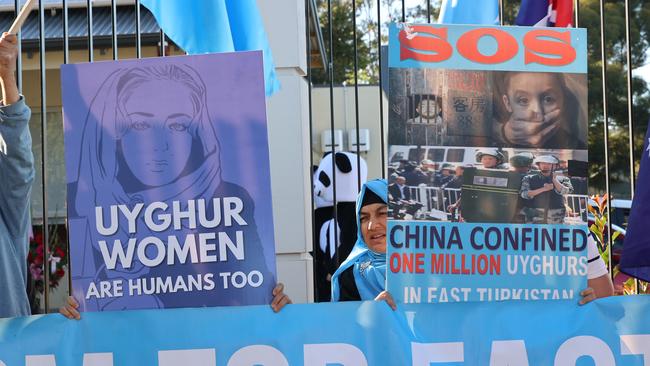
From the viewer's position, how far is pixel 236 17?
13.7 feet

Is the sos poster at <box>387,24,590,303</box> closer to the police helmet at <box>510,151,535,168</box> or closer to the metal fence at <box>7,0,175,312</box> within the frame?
the police helmet at <box>510,151,535,168</box>

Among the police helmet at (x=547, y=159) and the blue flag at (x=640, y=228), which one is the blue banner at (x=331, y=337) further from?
the police helmet at (x=547, y=159)

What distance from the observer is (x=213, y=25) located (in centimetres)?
408

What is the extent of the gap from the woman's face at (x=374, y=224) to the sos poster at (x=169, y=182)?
735mm

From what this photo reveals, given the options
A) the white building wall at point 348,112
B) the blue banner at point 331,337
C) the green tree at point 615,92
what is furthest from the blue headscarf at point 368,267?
the green tree at point 615,92

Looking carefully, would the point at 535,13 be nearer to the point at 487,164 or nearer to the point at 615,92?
the point at 487,164

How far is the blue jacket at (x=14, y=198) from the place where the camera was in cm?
293

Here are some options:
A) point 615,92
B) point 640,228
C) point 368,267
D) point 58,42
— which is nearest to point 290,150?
point 368,267

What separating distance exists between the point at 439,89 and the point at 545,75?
1.14 ft

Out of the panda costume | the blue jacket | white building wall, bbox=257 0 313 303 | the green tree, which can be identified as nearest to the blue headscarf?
white building wall, bbox=257 0 313 303

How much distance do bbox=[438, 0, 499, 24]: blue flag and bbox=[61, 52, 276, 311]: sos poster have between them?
6.29ft

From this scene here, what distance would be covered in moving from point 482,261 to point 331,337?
0.54 metres

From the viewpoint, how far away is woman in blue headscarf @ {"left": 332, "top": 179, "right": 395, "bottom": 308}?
11.8ft

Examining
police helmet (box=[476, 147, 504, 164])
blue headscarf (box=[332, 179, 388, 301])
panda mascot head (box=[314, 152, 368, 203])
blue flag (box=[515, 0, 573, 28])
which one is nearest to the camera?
police helmet (box=[476, 147, 504, 164])
